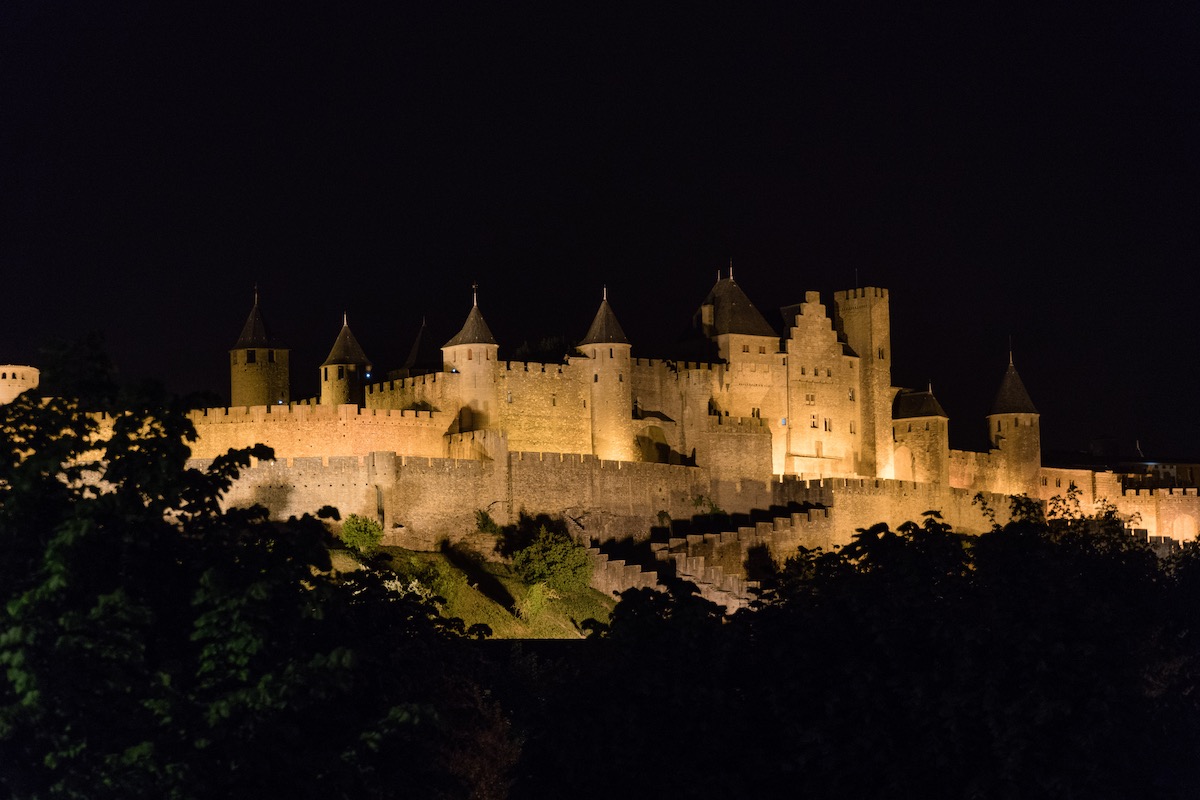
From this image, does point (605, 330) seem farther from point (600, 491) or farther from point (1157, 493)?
point (1157, 493)

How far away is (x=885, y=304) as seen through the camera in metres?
84.8

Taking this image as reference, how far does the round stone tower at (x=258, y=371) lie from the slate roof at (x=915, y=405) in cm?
2360

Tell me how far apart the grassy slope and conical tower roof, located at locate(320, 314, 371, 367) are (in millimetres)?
11687

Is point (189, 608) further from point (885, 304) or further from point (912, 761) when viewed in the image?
point (885, 304)

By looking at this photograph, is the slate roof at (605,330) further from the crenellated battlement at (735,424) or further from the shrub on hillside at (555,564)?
the shrub on hillside at (555,564)

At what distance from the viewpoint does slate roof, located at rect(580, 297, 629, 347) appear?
74.7m

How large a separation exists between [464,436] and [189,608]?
3987 cm

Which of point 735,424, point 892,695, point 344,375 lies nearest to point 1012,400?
point 735,424

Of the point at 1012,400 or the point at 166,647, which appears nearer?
the point at 166,647

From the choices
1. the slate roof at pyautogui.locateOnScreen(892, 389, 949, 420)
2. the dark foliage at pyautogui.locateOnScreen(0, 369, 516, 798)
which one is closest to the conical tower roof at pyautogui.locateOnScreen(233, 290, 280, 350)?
the slate roof at pyautogui.locateOnScreen(892, 389, 949, 420)

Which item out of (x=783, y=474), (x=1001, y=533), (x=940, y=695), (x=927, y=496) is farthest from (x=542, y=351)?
(x=940, y=695)

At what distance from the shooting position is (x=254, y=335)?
246ft

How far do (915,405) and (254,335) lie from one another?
25.1m

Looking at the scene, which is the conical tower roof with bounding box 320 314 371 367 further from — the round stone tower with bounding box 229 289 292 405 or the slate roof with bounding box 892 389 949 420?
the slate roof with bounding box 892 389 949 420
